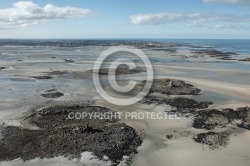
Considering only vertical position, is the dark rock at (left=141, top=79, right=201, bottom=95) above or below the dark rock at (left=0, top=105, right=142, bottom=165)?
above

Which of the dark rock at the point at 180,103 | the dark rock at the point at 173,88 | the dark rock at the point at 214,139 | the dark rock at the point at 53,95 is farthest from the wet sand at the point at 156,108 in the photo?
the dark rock at the point at 173,88

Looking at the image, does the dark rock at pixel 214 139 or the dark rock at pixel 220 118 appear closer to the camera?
the dark rock at pixel 214 139

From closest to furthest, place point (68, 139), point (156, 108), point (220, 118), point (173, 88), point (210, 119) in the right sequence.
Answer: point (68, 139) → point (210, 119) → point (220, 118) → point (156, 108) → point (173, 88)

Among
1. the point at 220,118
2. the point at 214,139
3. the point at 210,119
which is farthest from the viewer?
the point at 220,118

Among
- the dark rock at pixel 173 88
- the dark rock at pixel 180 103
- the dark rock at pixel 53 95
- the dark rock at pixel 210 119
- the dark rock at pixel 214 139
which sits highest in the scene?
the dark rock at pixel 173 88

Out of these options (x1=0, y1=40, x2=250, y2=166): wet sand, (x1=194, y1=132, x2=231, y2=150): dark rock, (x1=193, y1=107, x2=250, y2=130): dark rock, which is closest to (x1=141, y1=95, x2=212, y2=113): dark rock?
(x1=0, y1=40, x2=250, y2=166): wet sand

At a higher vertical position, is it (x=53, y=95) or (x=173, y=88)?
(x=173, y=88)

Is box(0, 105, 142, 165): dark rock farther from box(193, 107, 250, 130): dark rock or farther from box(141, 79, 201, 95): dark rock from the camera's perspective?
box(141, 79, 201, 95): dark rock

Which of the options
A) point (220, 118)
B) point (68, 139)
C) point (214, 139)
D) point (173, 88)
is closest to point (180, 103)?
point (220, 118)

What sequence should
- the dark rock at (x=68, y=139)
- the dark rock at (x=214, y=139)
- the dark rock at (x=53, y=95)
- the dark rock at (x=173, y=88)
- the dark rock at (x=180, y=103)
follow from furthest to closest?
1. the dark rock at (x=173, y=88)
2. the dark rock at (x=53, y=95)
3. the dark rock at (x=180, y=103)
4. the dark rock at (x=214, y=139)
5. the dark rock at (x=68, y=139)

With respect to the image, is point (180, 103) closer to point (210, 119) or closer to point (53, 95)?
point (210, 119)

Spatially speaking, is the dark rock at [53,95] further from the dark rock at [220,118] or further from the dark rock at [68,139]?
the dark rock at [220,118]

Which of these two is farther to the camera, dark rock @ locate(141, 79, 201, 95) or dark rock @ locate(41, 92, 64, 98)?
dark rock @ locate(141, 79, 201, 95)
